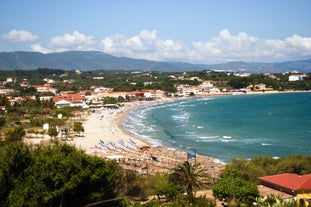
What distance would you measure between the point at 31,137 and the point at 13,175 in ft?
90.6

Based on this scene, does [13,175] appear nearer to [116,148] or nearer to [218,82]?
[116,148]

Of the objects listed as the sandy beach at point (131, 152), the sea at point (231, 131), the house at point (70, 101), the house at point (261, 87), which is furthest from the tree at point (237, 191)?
the house at point (261, 87)

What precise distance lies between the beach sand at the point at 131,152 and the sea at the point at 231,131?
204 cm

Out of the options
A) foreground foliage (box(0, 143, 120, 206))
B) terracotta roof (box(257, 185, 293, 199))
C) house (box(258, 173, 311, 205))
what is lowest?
terracotta roof (box(257, 185, 293, 199))

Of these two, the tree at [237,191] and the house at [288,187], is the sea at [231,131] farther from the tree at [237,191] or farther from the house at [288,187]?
the tree at [237,191]

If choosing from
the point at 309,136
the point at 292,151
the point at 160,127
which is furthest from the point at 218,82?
the point at 292,151

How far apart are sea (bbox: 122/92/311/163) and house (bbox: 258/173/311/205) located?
561 inches

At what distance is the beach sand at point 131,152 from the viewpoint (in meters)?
29.2

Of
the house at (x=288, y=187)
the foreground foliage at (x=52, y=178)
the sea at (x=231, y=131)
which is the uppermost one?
the foreground foliage at (x=52, y=178)

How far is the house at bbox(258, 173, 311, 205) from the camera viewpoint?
1619cm

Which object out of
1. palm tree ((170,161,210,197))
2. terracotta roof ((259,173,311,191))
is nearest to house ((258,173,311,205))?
terracotta roof ((259,173,311,191))

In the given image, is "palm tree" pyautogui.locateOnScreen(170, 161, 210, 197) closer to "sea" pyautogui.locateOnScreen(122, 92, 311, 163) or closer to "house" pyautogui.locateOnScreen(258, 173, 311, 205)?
"house" pyautogui.locateOnScreen(258, 173, 311, 205)

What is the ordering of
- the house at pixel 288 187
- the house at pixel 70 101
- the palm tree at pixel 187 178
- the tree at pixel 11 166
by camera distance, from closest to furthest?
the tree at pixel 11 166 < the house at pixel 288 187 < the palm tree at pixel 187 178 < the house at pixel 70 101

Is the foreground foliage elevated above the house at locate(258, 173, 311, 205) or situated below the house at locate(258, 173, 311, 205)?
above
